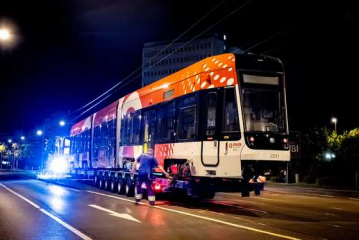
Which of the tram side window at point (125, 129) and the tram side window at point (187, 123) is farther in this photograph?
the tram side window at point (125, 129)

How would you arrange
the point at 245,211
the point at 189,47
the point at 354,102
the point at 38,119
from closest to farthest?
the point at 245,211 < the point at 354,102 < the point at 38,119 < the point at 189,47

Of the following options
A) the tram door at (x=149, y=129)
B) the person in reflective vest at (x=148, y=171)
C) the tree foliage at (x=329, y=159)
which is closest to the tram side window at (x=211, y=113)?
the person in reflective vest at (x=148, y=171)

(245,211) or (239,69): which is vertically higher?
(239,69)

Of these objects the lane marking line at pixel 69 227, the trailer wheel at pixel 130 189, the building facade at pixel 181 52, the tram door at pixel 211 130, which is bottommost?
the lane marking line at pixel 69 227

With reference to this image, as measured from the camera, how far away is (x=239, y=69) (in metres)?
12.3

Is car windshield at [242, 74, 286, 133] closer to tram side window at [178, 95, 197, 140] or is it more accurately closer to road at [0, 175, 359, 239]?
tram side window at [178, 95, 197, 140]

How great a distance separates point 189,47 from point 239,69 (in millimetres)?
123490

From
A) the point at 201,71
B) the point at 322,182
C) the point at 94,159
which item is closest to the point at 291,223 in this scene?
the point at 201,71

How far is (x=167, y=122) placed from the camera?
598 inches

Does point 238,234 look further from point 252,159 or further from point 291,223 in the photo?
point 252,159

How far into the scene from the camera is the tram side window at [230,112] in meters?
12.1

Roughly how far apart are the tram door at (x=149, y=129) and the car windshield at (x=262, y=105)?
5.02 meters

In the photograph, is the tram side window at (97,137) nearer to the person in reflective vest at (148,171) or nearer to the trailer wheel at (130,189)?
the trailer wheel at (130,189)

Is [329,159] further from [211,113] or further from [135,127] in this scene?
[211,113]
